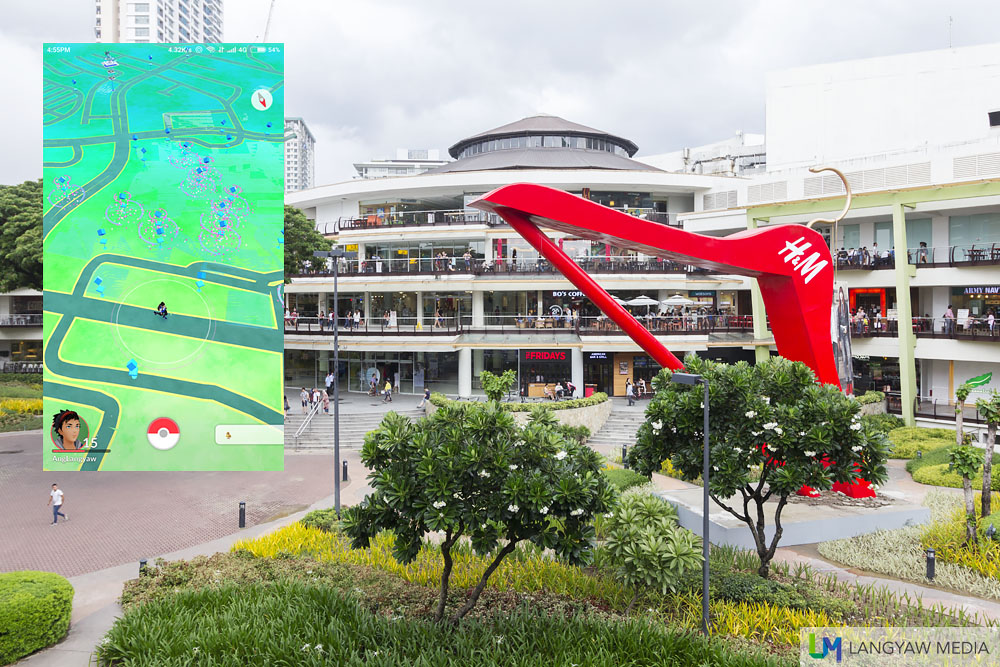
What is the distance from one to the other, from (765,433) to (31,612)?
1397 centimetres

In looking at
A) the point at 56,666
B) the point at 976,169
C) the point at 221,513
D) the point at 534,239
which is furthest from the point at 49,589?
the point at 976,169

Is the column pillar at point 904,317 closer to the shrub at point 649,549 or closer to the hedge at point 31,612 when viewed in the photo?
the shrub at point 649,549

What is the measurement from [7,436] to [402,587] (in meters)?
27.3

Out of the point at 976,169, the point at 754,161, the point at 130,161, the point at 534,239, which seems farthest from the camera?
the point at 754,161

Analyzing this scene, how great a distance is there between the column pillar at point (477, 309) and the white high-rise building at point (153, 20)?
96.2 m

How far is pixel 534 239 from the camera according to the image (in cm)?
1667

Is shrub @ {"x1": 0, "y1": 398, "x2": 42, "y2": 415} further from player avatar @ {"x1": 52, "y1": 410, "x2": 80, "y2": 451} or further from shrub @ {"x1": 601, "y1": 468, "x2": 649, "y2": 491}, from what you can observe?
shrub @ {"x1": 601, "y1": 468, "x2": 649, "y2": 491}

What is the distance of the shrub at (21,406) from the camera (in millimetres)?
33281

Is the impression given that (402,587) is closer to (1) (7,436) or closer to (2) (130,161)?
(2) (130,161)

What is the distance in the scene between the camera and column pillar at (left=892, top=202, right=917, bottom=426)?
30.1m

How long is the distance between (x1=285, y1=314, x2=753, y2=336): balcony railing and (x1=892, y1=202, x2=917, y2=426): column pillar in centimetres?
972

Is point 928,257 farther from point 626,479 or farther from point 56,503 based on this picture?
point 56,503

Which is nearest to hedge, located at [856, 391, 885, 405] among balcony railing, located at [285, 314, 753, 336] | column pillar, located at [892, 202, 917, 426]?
column pillar, located at [892, 202, 917, 426]

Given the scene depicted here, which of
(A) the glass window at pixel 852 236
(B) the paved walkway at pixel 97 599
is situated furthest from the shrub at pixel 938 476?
(B) the paved walkway at pixel 97 599
